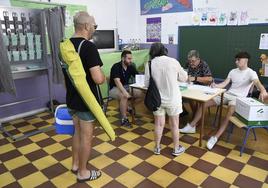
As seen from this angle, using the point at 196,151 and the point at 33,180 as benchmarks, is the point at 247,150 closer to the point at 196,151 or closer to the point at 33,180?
the point at 196,151

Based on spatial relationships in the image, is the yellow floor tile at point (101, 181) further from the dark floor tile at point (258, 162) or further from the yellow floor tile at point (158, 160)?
the dark floor tile at point (258, 162)

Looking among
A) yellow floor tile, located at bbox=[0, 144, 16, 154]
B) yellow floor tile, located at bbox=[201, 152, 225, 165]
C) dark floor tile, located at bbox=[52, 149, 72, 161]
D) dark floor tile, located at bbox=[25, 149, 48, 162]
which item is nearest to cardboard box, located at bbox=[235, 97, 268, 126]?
yellow floor tile, located at bbox=[201, 152, 225, 165]

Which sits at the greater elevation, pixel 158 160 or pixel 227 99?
pixel 227 99

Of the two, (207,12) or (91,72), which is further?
(207,12)

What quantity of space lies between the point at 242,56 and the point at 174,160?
157cm

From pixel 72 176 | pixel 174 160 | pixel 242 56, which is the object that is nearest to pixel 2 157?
pixel 72 176

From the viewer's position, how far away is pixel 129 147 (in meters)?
2.84

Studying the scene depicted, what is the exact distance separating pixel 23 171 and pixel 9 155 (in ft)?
1.49

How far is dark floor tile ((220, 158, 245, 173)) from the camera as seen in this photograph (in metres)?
2.36

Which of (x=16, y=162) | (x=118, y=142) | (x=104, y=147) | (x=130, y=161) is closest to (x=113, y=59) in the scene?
(x=118, y=142)

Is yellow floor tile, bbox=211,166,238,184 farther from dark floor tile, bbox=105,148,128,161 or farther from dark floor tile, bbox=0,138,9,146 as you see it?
dark floor tile, bbox=0,138,9,146

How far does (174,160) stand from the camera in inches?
99.5

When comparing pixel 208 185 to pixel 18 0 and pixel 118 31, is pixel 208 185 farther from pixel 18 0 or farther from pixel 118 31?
pixel 118 31

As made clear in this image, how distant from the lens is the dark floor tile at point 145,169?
7.56 ft
